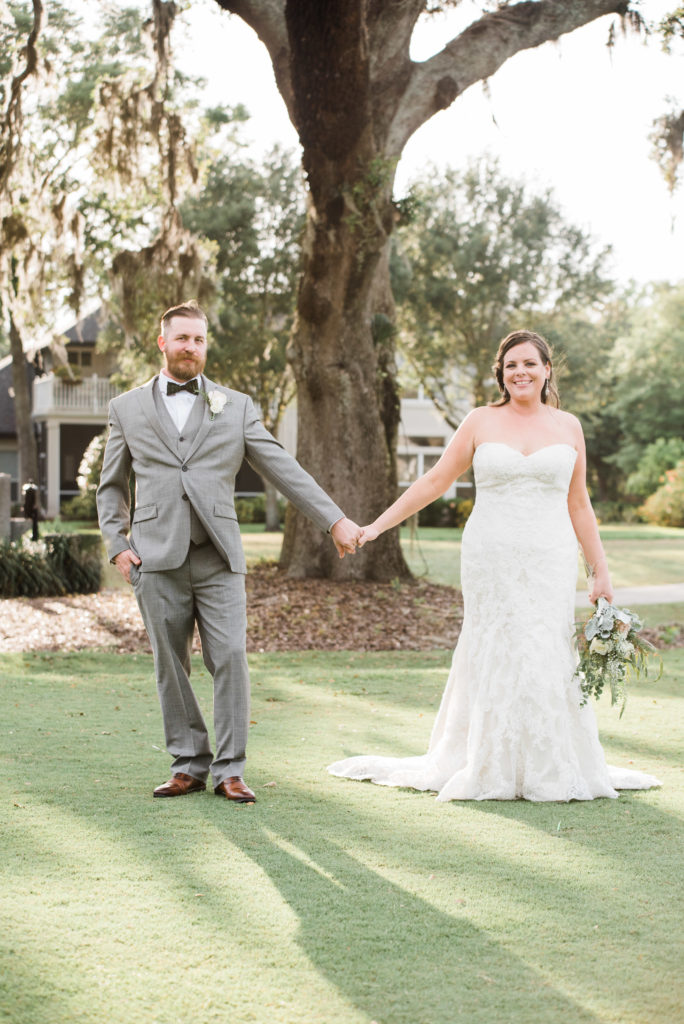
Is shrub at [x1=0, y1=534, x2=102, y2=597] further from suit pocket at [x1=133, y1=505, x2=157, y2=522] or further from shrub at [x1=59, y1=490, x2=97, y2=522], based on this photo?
shrub at [x1=59, y1=490, x2=97, y2=522]

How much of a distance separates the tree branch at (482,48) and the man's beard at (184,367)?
893cm

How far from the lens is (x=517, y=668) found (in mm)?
5379

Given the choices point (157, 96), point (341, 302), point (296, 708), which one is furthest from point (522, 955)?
point (157, 96)

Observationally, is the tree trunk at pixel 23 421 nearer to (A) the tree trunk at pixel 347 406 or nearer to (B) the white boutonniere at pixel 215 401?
(A) the tree trunk at pixel 347 406

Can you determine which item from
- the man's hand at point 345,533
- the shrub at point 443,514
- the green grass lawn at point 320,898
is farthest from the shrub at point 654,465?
the man's hand at point 345,533

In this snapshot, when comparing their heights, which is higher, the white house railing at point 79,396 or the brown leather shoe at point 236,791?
the white house railing at point 79,396

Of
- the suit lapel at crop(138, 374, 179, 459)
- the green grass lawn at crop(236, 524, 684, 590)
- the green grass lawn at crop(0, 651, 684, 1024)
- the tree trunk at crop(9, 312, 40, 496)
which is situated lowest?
the green grass lawn at crop(0, 651, 684, 1024)

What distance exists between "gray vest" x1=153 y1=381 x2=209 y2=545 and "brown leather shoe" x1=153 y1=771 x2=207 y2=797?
113 centimetres

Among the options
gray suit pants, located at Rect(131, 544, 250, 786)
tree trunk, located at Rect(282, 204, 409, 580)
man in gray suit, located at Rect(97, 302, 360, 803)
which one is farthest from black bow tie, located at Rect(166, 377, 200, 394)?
tree trunk, located at Rect(282, 204, 409, 580)

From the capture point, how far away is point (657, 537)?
2856 centimetres

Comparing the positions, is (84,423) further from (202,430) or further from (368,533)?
(202,430)

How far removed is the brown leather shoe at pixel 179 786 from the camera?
5164 millimetres

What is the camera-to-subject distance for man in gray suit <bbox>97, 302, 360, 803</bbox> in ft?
16.3

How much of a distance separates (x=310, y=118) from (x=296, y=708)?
22.2 ft
